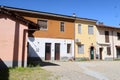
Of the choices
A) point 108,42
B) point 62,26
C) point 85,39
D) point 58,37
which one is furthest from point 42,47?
point 108,42

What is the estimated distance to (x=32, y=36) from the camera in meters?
23.6

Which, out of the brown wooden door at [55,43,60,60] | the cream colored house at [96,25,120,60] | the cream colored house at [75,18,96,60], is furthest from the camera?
the cream colored house at [96,25,120,60]

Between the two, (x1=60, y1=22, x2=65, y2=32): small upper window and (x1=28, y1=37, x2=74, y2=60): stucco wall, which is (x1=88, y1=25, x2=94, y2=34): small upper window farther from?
(x1=60, y1=22, x2=65, y2=32): small upper window

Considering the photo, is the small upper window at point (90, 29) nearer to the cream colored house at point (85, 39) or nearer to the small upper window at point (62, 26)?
the cream colored house at point (85, 39)

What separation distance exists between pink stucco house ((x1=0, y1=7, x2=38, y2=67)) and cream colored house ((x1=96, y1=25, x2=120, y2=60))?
1789 centimetres

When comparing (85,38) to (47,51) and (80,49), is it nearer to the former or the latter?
(80,49)

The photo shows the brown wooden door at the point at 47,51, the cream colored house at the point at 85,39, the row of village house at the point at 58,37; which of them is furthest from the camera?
the cream colored house at the point at 85,39

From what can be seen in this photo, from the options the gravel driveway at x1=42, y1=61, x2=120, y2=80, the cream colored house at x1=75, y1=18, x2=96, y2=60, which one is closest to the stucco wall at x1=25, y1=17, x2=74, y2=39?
the cream colored house at x1=75, y1=18, x2=96, y2=60

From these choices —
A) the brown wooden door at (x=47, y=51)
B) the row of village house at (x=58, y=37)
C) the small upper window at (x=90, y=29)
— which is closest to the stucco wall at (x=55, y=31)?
the row of village house at (x=58, y=37)

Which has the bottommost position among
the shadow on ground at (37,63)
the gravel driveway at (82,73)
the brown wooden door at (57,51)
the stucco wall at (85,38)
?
the gravel driveway at (82,73)

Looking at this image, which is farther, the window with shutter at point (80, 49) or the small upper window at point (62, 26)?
the window with shutter at point (80, 49)

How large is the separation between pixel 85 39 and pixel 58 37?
5107 mm

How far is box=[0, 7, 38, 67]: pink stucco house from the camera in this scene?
1406 centimetres

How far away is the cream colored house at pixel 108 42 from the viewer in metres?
30.5
